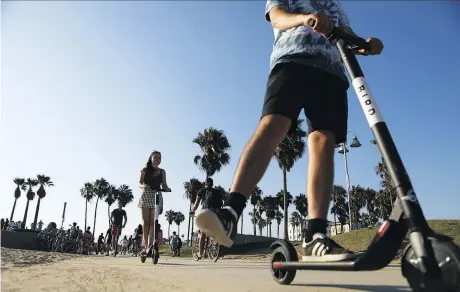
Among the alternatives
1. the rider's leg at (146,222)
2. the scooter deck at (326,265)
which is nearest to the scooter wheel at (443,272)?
the scooter deck at (326,265)

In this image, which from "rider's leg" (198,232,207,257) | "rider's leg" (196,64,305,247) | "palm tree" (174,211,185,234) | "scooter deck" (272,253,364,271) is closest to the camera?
"scooter deck" (272,253,364,271)

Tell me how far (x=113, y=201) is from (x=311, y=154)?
86356 millimetres

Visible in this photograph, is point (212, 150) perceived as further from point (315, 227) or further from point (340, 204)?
point (340, 204)

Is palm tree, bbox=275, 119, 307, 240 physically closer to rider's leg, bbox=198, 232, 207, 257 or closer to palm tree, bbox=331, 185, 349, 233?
rider's leg, bbox=198, 232, 207, 257

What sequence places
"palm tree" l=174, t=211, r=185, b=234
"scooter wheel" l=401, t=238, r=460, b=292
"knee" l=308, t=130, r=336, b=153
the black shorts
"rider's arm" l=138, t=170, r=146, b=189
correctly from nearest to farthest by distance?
1. "scooter wheel" l=401, t=238, r=460, b=292
2. the black shorts
3. "knee" l=308, t=130, r=336, b=153
4. "rider's arm" l=138, t=170, r=146, b=189
5. "palm tree" l=174, t=211, r=185, b=234

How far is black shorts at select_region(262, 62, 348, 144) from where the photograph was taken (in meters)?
2.13

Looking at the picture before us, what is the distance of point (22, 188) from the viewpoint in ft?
263

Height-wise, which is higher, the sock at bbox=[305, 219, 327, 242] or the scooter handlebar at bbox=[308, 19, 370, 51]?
the scooter handlebar at bbox=[308, 19, 370, 51]

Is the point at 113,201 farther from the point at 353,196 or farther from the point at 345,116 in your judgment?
the point at 345,116

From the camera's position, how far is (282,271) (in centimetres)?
233

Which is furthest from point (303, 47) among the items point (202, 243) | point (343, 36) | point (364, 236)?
point (364, 236)

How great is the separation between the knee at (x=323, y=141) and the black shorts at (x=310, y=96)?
0.12 ft

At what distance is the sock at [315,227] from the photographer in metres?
2.01

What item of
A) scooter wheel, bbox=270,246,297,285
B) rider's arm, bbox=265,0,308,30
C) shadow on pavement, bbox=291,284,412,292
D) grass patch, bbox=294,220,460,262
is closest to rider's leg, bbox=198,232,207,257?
scooter wheel, bbox=270,246,297,285
